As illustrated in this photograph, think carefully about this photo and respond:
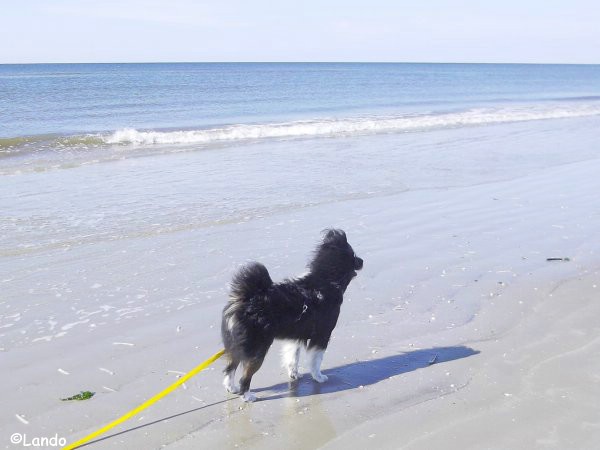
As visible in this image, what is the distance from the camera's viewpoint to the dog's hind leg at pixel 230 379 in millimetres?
4664

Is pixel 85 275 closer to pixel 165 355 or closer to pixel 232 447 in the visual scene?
pixel 165 355

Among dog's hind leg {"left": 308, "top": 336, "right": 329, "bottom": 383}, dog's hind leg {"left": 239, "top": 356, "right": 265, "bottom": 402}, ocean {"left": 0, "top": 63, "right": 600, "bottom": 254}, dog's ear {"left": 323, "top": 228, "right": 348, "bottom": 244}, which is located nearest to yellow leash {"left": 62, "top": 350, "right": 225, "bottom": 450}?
dog's hind leg {"left": 239, "top": 356, "right": 265, "bottom": 402}

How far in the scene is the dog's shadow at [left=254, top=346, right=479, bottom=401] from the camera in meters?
4.86

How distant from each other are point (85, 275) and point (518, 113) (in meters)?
24.6

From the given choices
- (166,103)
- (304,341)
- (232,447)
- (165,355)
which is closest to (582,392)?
(304,341)

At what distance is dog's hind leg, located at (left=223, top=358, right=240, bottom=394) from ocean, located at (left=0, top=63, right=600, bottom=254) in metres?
4.38

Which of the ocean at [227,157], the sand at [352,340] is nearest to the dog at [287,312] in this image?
the sand at [352,340]

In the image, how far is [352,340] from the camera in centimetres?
566

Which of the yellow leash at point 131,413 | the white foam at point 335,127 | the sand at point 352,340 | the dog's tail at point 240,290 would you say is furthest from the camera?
the white foam at point 335,127

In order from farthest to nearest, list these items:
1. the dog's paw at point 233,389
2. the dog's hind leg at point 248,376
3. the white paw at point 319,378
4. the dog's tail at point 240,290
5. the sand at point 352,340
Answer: the white paw at point 319,378 → the dog's paw at point 233,389 → the dog's hind leg at point 248,376 → the dog's tail at point 240,290 → the sand at point 352,340

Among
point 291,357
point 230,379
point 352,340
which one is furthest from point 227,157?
point 230,379

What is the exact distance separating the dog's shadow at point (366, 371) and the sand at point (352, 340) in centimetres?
2

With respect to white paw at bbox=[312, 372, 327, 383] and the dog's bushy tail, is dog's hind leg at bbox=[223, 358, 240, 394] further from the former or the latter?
white paw at bbox=[312, 372, 327, 383]

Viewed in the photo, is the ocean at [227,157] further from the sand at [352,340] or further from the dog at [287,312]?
the dog at [287,312]
